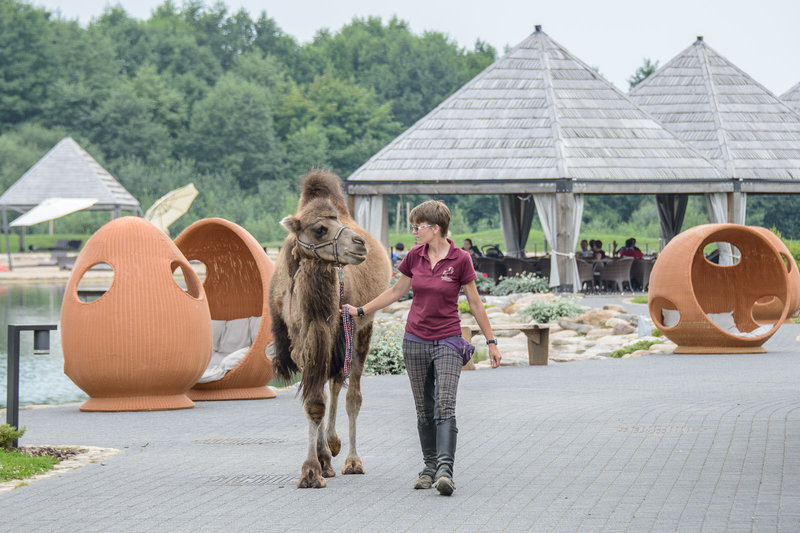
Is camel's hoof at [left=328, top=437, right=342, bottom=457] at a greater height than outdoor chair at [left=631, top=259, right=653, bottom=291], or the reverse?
outdoor chair at [left=631, top=259, right=653, bottom=291]

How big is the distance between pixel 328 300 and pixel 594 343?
12807mm

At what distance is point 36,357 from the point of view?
69.3 feet

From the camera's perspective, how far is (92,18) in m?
100

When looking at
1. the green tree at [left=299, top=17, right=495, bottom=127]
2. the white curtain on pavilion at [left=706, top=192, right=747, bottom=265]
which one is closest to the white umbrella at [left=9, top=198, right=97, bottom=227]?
the white curtain on pavilion at [left=706, top=192, right=747, bottom=265]

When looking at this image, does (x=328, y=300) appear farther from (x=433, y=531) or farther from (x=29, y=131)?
(x=29, y=131)

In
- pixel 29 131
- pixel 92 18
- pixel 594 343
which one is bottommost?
pixel 594 343

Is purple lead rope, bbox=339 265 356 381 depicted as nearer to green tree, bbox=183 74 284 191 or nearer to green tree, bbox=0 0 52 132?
green tree, bbox=183 74 284 191

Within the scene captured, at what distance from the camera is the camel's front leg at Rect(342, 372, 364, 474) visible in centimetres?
830

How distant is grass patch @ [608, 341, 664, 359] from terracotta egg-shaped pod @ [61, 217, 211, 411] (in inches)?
309

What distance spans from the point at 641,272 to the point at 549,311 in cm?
897

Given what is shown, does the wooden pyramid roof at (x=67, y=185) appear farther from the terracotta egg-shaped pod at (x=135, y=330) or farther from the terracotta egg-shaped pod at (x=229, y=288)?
the terracotta egg-shaped pod at (x=135, y=330)

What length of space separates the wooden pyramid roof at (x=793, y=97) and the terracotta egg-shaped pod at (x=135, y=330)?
35.5 metres

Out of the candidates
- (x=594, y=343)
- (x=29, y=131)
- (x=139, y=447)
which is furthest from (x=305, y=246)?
(x=29, y=131)

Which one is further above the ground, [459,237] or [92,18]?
[92,18]
